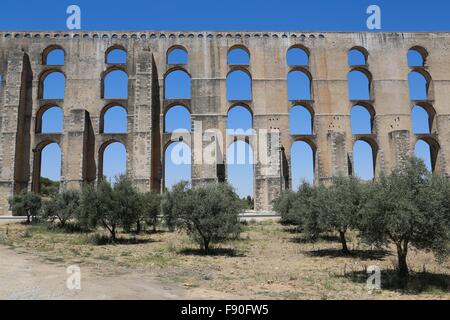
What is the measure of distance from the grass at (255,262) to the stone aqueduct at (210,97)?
10910mm

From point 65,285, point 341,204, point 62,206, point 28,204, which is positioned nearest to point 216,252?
point 341,204

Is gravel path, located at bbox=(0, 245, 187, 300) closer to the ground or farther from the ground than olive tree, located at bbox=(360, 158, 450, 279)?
closer to the ground

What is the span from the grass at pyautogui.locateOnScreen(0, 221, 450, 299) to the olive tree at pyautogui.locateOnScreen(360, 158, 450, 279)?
43.5 inches

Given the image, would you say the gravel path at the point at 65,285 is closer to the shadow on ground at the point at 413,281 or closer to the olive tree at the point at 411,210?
the shadow on ground at the point at 413,281

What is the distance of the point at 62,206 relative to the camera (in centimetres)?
2255

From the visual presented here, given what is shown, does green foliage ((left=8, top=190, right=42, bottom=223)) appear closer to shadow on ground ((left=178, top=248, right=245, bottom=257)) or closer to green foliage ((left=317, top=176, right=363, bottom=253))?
shadow on ground ((left=178, top=248, right=245, bottom=257))

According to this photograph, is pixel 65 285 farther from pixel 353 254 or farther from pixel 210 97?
pixel 210 97

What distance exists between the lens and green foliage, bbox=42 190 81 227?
2211 cm

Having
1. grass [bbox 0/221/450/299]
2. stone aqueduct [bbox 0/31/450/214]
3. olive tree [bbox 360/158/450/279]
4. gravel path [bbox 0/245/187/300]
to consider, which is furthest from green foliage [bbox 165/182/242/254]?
stone aqueduct [bbox 0/31/450/214]

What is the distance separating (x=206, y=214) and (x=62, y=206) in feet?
35.4

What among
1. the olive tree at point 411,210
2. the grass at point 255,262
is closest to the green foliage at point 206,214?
the grass at point 255,262

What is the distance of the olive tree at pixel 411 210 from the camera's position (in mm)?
9852

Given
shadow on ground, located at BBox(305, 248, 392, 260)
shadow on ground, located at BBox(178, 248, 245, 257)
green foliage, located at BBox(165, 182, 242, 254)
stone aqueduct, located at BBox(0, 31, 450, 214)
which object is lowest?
shadow on ground, located at BBox(305, 248, 392, 260)

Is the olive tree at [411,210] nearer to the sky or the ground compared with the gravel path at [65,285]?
nearer to the sky
